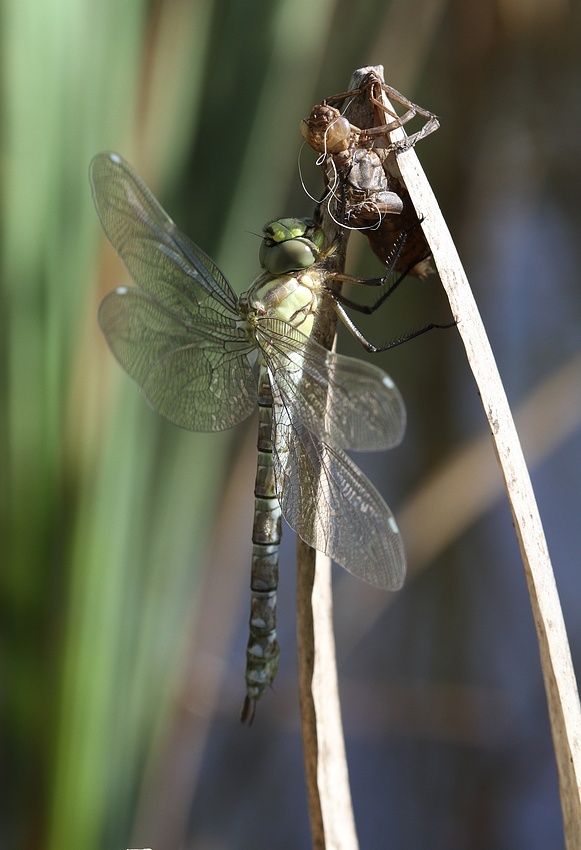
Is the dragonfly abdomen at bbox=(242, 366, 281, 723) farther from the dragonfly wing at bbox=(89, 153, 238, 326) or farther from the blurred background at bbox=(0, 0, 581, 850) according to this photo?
the blurred background at bbox=(0, 0, 581, 850)

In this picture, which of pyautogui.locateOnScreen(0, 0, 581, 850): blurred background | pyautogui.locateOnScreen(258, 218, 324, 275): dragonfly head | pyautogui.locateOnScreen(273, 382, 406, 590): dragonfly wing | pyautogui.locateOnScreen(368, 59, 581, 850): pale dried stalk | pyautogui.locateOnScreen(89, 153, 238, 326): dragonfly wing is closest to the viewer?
pyautogui.locateOnScreen(368, 59, 581, 850): pale dried stalk

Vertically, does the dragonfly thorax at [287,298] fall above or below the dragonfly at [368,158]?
below

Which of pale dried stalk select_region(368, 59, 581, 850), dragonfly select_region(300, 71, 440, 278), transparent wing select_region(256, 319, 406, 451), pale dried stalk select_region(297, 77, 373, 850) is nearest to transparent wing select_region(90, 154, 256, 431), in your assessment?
transparent wing select_region(256, 319, 406, 451)

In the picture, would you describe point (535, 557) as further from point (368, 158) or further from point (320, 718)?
point (368, 158)

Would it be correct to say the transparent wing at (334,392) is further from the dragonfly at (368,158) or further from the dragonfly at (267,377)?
the dragonfly at (368,158)

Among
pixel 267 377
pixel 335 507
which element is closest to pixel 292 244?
pixel 267 377

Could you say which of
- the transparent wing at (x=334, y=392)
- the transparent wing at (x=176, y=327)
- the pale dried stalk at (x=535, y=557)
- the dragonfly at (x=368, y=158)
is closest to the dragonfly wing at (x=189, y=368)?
the transparent wing at (x=176, y=327)

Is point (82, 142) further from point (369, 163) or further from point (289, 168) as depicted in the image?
point (369, 163)
